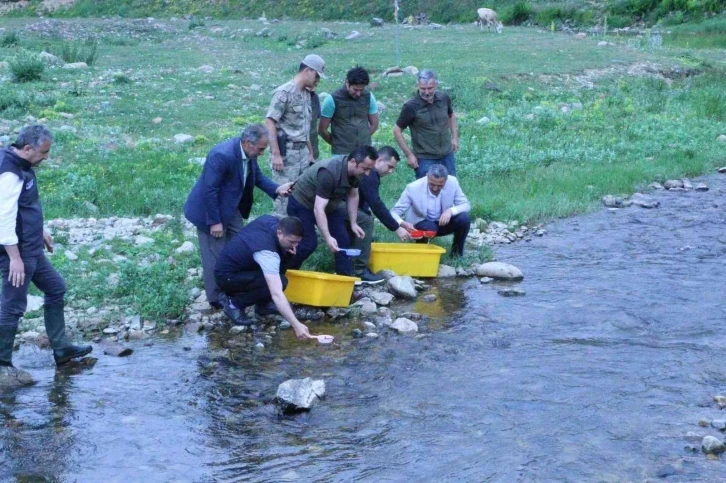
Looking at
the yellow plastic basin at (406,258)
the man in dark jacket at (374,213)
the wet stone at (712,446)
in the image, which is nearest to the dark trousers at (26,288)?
the man in dark jacket at (374,213)

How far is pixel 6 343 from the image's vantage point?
6.88m

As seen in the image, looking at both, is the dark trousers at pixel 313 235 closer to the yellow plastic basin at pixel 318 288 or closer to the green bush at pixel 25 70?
the yellow plastic basin at pixel 318 288

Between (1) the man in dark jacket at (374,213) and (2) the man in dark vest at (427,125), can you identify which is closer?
(1) the man in dark jacket at (374,213)

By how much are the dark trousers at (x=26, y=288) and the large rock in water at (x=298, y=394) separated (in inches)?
72.0

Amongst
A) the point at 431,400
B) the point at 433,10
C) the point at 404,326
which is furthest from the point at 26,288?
the point at 433,10

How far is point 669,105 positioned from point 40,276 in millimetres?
15015

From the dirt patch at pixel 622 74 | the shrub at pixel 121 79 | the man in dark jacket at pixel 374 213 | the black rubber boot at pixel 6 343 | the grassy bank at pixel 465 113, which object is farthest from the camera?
the dirt patch at pixel 622 74

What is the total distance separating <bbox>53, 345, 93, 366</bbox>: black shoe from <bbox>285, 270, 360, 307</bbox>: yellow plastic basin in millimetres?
1833

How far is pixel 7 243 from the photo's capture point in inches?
248

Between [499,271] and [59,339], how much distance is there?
14.6 ft

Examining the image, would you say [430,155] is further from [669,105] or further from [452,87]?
[669,105]

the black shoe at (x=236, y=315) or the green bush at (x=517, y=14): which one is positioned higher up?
the green bush at (x=517, y=14)

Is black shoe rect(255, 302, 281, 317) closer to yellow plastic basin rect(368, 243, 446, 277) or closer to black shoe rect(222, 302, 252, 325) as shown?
black shoe rect(222, 302, 252, 325)

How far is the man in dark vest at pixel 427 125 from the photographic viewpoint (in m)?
10.2
